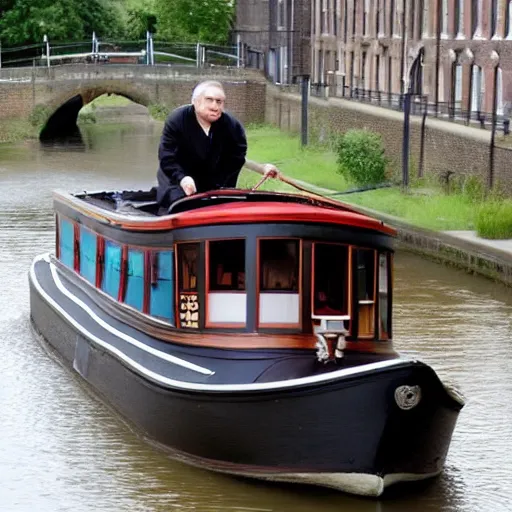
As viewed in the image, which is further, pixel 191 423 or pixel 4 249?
pixel 4 249

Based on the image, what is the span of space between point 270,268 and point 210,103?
1.78m

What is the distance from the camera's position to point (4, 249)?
2445 centimetres

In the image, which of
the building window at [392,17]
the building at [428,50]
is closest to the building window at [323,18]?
the building at [428,50]

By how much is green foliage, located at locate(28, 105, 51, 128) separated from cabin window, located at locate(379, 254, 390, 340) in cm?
3891

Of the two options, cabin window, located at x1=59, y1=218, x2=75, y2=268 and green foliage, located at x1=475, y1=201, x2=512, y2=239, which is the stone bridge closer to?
green foliage, located at x1=475, y1=201, x2=512, y2=239

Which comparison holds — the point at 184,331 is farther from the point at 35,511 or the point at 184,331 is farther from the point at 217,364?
the point at 35,511

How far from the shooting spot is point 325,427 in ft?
38.0

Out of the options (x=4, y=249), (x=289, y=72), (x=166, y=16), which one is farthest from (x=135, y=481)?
(x=166, y=16)

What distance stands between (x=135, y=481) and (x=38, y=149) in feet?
112

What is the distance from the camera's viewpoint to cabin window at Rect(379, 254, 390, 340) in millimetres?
12812

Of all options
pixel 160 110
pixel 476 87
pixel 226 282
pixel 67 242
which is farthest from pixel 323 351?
pixel 160 110

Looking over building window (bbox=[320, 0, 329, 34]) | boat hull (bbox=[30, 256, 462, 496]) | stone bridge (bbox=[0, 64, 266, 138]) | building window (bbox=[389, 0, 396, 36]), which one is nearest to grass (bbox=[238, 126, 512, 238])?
building window (bbox=[389, 0, 396, 36])

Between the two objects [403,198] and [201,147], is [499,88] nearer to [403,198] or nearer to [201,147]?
[403,198]

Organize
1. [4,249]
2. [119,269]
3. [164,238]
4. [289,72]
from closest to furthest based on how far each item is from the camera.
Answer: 1. [164,238]
2. [119,269]
3. [4,249]
4. [289,72]
